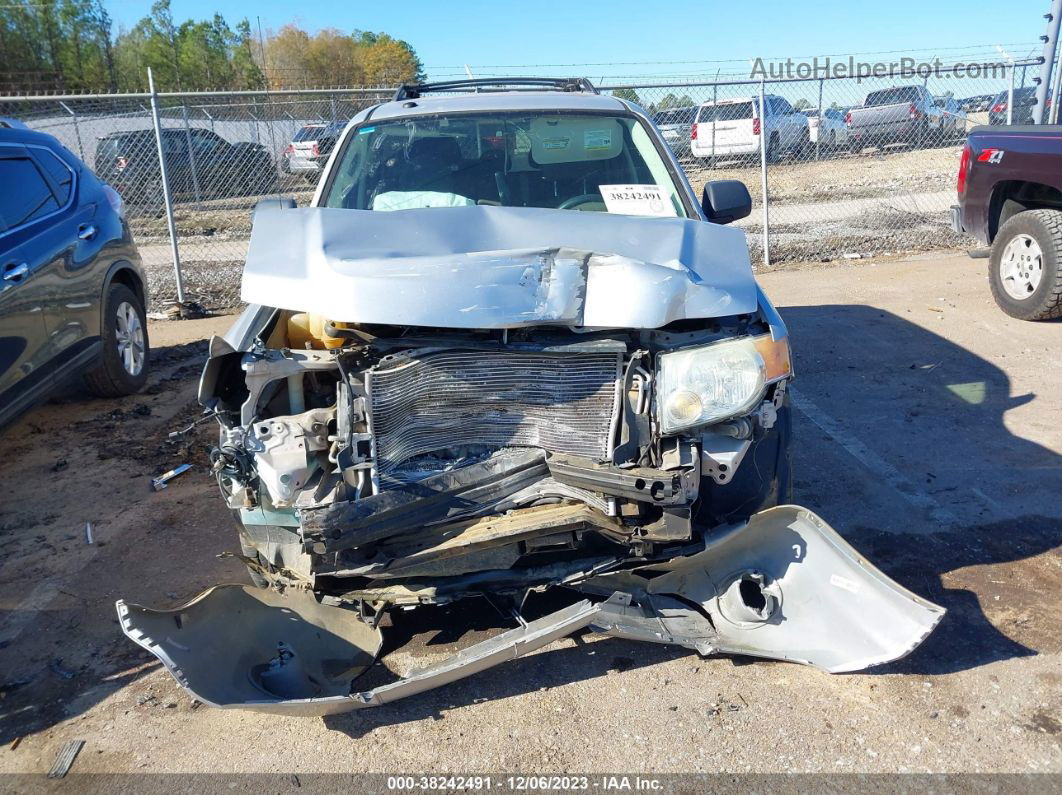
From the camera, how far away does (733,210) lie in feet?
14.2

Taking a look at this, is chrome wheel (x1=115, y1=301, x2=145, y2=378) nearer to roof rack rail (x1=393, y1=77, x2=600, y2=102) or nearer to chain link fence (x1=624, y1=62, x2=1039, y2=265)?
roof rack rail (x1=393, y1=77, x2=600, y2=102)

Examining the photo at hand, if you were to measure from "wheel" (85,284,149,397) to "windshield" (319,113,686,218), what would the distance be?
256 cm

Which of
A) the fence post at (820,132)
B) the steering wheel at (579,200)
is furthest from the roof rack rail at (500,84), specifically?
the fence post at (820,132)

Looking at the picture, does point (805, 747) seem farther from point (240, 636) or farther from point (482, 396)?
point (240, 636)

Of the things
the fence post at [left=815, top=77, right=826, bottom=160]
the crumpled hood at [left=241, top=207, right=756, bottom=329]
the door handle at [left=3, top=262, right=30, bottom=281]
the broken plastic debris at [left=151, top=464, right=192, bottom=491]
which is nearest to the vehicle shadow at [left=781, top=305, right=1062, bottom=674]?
the crumpled hood at [left=241, top=207, right=756, bottom=329]

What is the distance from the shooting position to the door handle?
4.65 meters

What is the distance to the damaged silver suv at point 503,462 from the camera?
279cm

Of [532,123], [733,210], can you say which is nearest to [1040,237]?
[733,210]

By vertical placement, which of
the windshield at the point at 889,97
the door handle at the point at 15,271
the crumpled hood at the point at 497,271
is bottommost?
the door handle at the point at 15,271

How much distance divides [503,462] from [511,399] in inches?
9.0

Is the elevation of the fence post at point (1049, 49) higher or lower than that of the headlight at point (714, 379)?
higher

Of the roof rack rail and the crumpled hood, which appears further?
the roof rack rail

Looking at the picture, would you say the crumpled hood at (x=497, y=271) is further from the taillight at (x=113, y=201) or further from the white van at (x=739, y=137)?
the white van at (x=739, y=137)

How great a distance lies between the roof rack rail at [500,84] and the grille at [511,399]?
2872 millimetres
